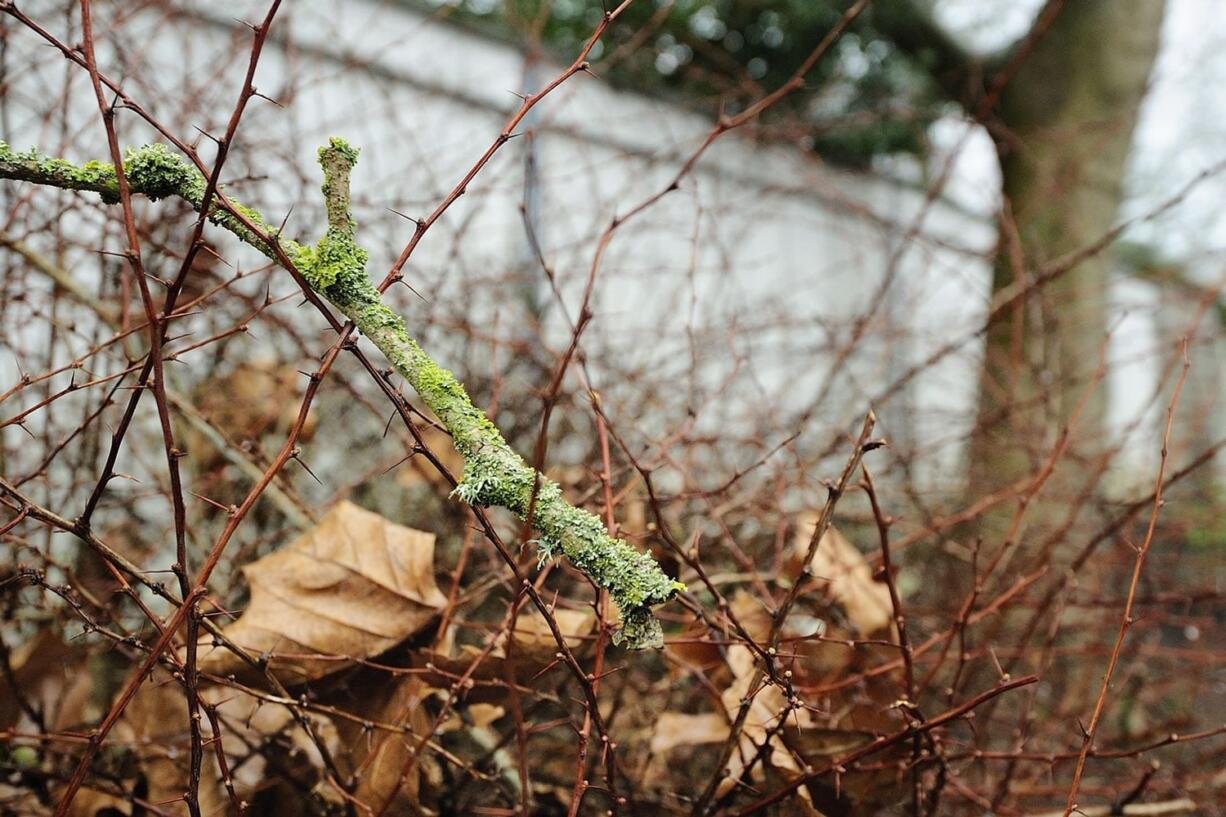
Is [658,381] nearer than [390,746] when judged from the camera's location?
No

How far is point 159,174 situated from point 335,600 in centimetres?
45

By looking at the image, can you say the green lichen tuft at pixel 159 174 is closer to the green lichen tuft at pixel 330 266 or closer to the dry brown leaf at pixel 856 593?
the green lichen tuft at pixel 330 266

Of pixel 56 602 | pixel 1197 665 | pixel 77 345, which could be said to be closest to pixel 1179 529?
pixel 1197 665

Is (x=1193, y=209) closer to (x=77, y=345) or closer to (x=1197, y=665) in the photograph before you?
(x=1197, y=665)

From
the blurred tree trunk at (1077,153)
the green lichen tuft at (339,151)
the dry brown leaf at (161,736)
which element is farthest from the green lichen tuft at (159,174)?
the blurred tree trunk at (1077,153)

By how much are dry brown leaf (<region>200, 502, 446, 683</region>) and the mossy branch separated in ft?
0.96

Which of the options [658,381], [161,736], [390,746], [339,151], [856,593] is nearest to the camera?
[339,151]

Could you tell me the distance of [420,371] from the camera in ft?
2.28

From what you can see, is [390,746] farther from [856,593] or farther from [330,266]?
[856,593]

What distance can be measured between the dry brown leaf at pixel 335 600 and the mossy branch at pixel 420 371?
29 cm

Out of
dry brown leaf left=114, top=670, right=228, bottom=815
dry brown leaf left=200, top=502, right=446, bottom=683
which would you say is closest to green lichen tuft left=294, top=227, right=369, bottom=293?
dry brown leaf left=200, top=502, right=446, bottom=683

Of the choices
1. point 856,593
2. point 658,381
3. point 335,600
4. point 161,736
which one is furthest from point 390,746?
point 658,381

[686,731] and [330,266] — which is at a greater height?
[330,266]

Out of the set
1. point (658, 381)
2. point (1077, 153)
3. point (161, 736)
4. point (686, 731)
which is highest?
point (1077, 153)
